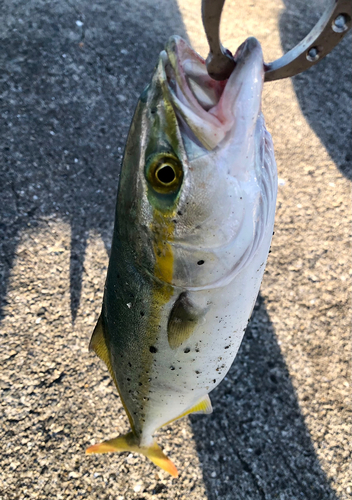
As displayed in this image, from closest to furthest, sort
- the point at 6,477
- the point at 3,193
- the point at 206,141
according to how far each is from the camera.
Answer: the point at 206,141, the point at 6,477, the point at 3,193

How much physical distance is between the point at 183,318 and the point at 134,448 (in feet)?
2.95

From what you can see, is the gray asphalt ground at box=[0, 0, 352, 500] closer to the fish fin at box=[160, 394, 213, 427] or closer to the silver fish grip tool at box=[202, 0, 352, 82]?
the fish fin at box=[160, 394, 213, 427]

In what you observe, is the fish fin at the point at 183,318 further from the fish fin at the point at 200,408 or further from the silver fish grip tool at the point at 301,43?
the silver fish grip tool at the point at 301,43

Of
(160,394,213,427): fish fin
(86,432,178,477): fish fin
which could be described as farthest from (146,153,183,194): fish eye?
(86,432,178,477): fish fin

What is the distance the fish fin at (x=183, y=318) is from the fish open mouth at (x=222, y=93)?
18.6 inches

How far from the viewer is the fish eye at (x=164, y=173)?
3.24ft

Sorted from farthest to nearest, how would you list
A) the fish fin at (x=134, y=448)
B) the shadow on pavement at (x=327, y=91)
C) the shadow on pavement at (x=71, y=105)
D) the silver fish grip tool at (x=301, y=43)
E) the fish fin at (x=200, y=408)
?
the shadow on pavement at (x=327, y=91) < the shadow on pavement at (x=71, y=105) < the fish fin at (x=134, y=448) < the fish fin at (x=200, y=408) < the silver fish grip tool at (x=301, y=43)

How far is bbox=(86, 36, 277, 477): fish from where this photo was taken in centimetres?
96

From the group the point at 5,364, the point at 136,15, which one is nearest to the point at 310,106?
the point at 136,15

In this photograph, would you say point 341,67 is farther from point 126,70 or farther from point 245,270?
point 245,270

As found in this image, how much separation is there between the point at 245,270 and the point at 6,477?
1.70 m

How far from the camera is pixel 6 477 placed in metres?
1.95

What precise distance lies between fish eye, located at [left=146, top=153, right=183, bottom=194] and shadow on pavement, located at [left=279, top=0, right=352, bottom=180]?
109 inches

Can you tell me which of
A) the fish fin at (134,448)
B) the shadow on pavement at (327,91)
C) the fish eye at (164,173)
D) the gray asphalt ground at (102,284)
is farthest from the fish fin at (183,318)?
the shadow on pavement at (327,91)
